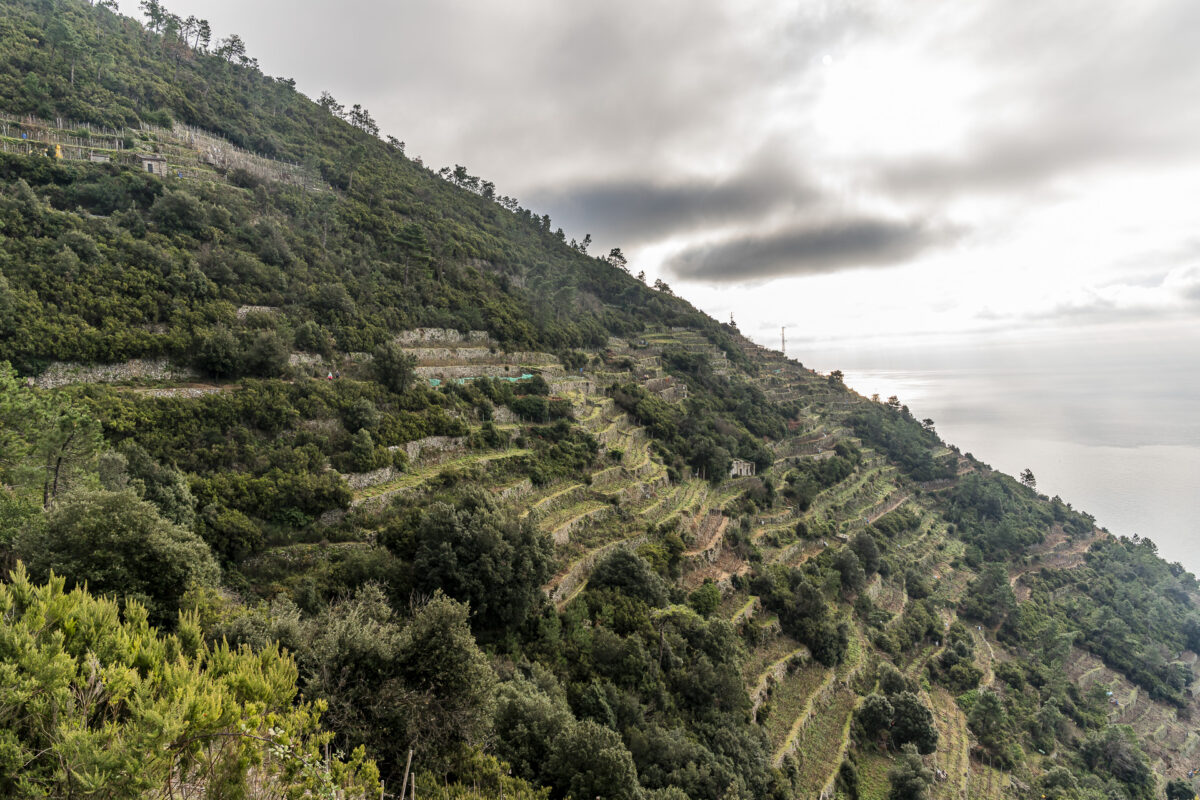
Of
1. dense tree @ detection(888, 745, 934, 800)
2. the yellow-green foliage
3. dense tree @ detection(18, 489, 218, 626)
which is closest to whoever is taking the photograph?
the yellow-green foliage

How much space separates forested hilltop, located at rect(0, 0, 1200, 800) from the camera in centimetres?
941

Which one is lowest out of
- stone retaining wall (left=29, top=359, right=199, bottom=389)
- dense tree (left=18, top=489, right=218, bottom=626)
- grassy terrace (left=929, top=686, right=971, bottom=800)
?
grassy terrace (left=929, top=686, right=971, bottom=800)

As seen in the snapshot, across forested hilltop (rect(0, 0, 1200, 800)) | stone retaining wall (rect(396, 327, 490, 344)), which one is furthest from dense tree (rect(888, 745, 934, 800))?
stone retaining wall (rect(396, 327, 490, 344))

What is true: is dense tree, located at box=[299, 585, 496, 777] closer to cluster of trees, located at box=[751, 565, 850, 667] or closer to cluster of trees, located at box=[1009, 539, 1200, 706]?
cluster of trees, located at box=[751, 565, 850, 667]

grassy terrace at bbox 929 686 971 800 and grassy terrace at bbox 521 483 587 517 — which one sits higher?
grassy terrace at bbox 521 483 587 517

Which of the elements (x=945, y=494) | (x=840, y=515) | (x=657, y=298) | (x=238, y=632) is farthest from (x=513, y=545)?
(x=657, y=298)

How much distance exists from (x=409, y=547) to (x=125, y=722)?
12.1 meters

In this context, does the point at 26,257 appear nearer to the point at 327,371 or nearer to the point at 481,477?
the point at 327,371

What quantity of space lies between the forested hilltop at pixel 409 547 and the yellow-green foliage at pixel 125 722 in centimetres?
5

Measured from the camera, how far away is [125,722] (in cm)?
609

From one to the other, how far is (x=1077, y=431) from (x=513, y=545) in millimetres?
169837

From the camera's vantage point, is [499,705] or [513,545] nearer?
[499,705]

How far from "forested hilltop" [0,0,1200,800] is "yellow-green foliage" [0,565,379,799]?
5 cm

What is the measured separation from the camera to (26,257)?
70.2 ft
